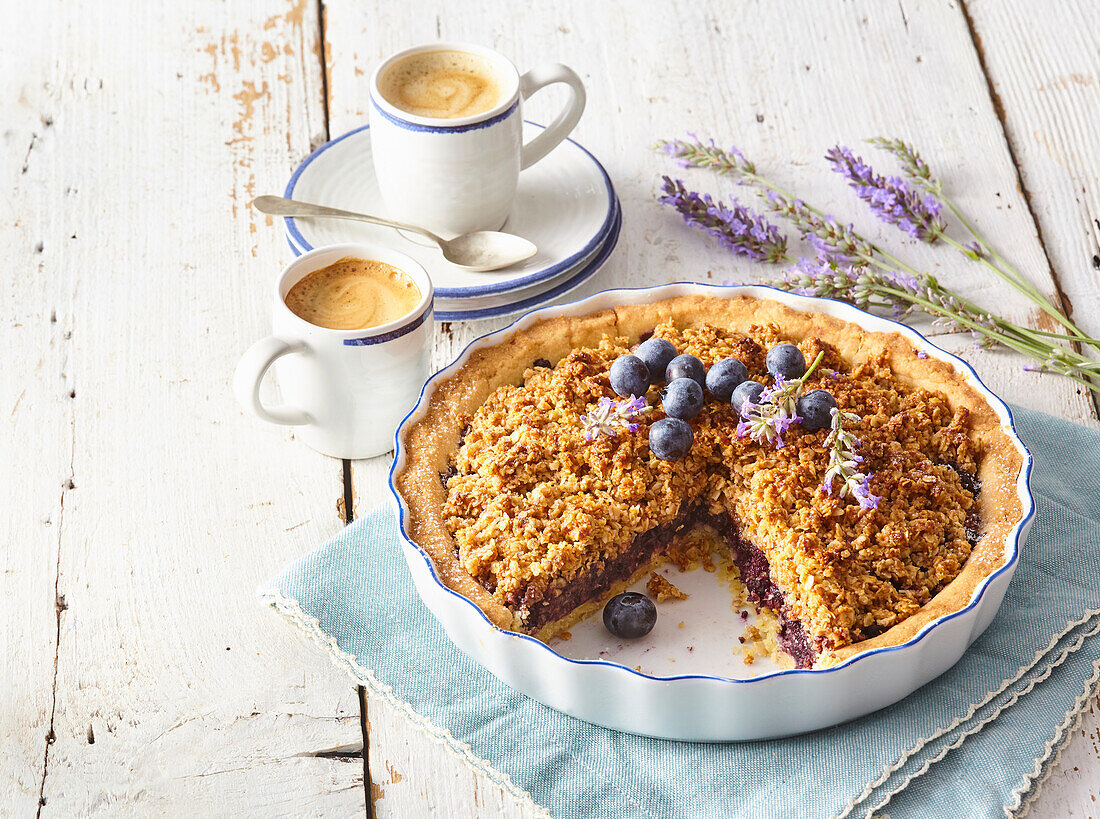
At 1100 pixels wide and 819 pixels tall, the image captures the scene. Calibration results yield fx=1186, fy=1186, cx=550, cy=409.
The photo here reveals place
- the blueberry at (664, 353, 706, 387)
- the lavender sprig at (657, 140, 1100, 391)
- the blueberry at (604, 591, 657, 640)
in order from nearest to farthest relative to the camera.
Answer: the blueberry at (604, 591, 657, 640) < the blueberry at (664, 353, 706, 387) < the lavender sprig at (657, 140, 1100, 391)

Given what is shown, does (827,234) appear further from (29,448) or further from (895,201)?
(29,448)

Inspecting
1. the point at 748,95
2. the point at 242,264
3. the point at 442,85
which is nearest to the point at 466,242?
the point at 442,85

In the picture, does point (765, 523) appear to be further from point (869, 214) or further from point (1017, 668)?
point (869, 214)

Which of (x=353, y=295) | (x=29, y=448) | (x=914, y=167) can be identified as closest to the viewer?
(x=353, y=295)

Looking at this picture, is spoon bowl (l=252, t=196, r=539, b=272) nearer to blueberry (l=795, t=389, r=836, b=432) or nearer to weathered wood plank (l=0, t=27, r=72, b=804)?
weathered wood plank (l=0, t=27, r=72, b=804)

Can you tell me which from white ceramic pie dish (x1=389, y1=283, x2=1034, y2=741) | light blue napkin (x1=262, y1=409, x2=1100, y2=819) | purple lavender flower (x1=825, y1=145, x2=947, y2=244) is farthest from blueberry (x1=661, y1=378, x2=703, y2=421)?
purple lavender flower (x1=825, y1=145, x2=947, y2=244)

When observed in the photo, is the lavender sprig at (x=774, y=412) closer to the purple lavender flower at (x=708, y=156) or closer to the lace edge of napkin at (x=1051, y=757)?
the lace edge of napkin at (x=1051, y=757)
